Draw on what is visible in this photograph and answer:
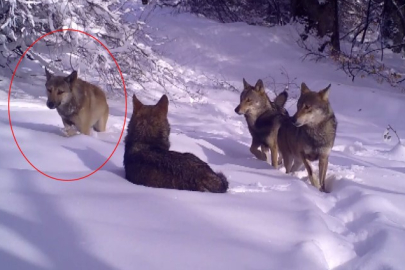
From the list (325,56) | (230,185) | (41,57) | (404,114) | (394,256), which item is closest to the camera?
(394,256)

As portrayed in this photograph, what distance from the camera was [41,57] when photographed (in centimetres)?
1046

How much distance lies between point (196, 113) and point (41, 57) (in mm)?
4081

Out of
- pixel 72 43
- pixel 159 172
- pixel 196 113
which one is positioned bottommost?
pixel 196 113

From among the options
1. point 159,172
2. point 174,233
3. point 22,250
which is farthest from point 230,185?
point 22,250

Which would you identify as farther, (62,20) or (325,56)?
(325,56)

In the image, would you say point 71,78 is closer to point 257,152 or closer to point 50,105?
point 50,105

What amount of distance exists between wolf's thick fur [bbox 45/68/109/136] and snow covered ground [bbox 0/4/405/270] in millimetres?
399

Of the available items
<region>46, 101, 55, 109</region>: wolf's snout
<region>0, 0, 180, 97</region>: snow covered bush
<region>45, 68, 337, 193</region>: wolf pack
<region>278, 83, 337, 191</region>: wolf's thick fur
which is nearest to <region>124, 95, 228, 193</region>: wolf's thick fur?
<region>45, 68, 337, 193</region>: wolf pack

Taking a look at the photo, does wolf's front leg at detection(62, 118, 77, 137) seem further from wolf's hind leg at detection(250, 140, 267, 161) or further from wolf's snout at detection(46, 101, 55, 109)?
wolf's hind leg at detection(250, 140, 267, 161)

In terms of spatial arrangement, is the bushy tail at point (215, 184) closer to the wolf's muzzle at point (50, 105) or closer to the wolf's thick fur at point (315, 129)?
the wolf's thick fur at point (315, 129)

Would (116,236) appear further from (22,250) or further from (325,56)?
(325,56)

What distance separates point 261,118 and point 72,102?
3.45 meters

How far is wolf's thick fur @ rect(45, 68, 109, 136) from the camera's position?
727 cm

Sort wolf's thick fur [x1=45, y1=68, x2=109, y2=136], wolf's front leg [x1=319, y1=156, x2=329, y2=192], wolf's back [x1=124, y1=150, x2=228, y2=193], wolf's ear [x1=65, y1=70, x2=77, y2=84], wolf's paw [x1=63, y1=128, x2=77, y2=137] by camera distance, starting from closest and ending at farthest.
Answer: wolf's back [x1=124, y1=150, x2=228, y2=193] → wolf's front leg [x1=319, y1=156, x2=329, y2=192] → wolf's paw [x1=63, y1=128, x2=77, y2=137] → wolf's thick fur [x1=45, y1=68, x2=109, y2=136] → wolf's ear [x1=65, y1=70, x2=77, y2=84]
